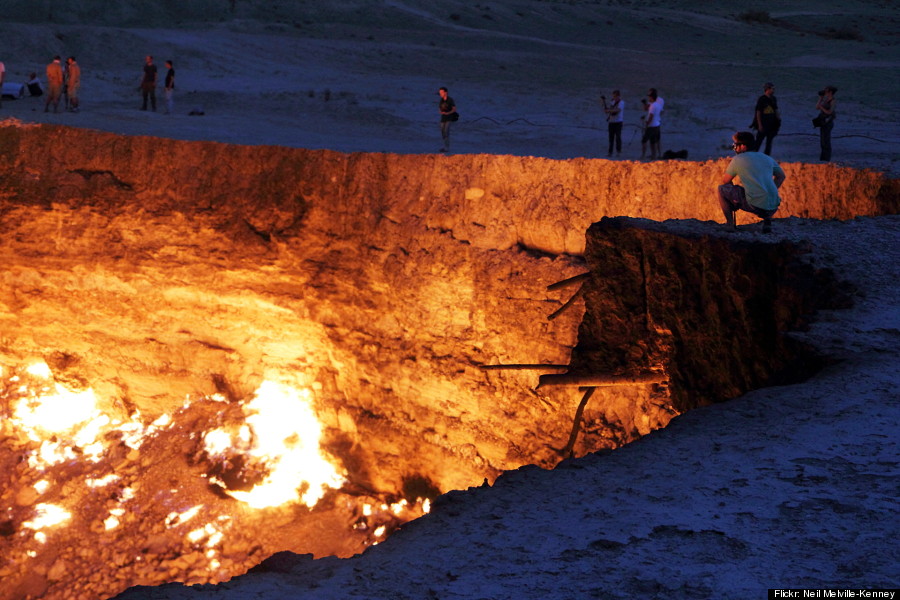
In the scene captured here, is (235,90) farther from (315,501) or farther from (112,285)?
(315,501)

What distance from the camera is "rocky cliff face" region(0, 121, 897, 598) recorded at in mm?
10844

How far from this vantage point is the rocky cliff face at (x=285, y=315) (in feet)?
35.6

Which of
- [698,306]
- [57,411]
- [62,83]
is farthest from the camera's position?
[62,83]

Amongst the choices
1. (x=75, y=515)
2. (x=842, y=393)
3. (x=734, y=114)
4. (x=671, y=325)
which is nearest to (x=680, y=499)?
(x=842, y=393)

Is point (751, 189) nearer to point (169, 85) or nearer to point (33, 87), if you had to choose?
point (169, 85)

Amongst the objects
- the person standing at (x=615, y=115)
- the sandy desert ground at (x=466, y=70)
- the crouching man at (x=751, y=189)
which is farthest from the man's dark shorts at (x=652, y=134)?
the crouching man at (x=751, y=189)

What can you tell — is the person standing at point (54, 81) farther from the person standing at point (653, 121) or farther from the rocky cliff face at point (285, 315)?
the person standing at point (653, 121)

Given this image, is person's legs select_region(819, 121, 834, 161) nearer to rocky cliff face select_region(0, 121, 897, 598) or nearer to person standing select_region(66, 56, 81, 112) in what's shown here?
rocky cliff face select_region(0, 121, 897, 598)

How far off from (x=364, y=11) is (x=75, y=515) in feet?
95.2

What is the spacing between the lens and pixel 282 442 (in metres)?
13.4

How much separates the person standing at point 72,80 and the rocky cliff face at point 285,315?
478 cm

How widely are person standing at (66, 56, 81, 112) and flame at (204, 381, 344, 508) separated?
799 centimetres

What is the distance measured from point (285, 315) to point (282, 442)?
1874mm

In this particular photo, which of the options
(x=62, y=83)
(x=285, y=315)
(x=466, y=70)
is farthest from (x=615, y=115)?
(x=466, y=70)
